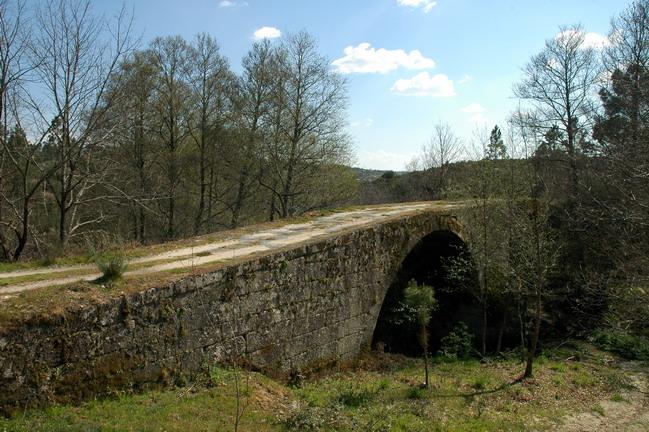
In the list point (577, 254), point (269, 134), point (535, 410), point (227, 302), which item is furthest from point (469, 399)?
point (269, 134)

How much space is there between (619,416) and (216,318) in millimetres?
7791

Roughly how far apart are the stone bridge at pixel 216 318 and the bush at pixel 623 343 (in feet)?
23.6

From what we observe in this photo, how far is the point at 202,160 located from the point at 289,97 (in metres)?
5.10

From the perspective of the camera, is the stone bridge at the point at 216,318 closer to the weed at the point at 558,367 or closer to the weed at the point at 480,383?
the weed at the point at 480,383

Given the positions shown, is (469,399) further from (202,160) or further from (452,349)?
(202,160)

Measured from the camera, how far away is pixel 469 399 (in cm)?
893

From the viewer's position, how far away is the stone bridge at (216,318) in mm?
5488

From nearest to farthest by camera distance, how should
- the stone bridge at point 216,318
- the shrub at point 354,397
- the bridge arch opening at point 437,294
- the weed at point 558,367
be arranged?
the stone bridge at point 216,318, the shrub at point 354,397, the weed at point 558,367, the bridge arch opening at point 437,294

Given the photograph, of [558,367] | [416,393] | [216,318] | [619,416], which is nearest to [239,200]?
[558,367]

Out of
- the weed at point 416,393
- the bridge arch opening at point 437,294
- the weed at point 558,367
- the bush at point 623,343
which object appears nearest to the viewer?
the weed at point 416,393

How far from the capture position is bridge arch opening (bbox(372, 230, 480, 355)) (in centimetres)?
1378

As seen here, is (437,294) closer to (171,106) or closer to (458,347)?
(458,347)

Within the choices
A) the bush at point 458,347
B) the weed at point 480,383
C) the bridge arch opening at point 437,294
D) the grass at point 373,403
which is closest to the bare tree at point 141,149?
the bridge arch opening at point 437,294

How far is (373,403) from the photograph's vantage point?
26.0ft
